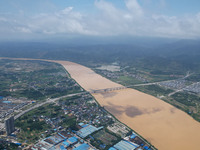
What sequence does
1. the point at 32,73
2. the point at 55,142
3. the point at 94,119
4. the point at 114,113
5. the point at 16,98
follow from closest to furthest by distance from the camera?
the point at 55,142
the point at 94,119
the point at 114,113
the point at 16,98
the point at 32,73

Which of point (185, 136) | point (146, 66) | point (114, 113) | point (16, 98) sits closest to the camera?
point (185, 136)

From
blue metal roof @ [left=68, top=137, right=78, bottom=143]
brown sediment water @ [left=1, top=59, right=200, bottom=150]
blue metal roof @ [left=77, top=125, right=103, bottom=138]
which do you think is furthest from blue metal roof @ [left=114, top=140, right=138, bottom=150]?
blue metal roof @ [left=68, top=137, right=78, bottom=143]

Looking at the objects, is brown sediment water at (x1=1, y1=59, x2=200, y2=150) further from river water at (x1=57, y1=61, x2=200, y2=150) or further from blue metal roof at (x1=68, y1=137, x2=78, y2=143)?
blue metal roof at (x1=68, y1=137, x2=78, y2=143)

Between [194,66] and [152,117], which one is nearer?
[152,117]

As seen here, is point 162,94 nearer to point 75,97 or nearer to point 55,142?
point 75,97

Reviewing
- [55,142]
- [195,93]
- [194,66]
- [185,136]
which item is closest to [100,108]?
[55,142]

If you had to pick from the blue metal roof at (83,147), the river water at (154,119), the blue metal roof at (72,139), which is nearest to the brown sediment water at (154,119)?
the river water at (154,119)

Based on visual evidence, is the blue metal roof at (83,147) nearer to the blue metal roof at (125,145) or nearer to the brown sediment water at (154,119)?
the blue metal roof at (125,145)

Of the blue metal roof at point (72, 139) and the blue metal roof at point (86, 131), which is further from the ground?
the blue metal roof at point (86, 131)

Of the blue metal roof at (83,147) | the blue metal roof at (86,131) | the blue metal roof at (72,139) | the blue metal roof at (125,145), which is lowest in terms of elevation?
the blue metal roof at (125,145)
